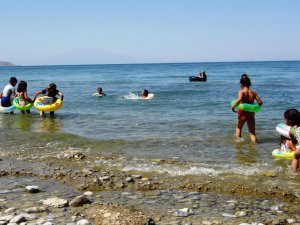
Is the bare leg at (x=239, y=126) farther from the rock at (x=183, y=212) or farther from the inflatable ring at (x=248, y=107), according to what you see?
the rock at (x=183, y=212)

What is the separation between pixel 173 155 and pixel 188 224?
4.13 m

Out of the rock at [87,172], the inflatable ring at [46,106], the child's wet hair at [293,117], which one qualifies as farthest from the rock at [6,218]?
the inflatable ring at [46,106]

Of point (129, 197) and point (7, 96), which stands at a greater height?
point (7, 96)

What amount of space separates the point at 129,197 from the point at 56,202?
1013 mm

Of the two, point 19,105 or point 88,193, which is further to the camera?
point 19,105

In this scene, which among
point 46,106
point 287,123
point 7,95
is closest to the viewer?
point 287,123

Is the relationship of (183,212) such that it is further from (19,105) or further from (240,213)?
(19,105)

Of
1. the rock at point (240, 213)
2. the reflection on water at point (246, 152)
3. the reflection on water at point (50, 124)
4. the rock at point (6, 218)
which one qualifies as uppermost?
the rock at point (6, 218)

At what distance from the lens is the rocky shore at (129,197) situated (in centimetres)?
461

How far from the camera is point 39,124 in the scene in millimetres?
13195


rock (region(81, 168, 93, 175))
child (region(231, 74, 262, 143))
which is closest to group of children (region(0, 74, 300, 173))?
child (region(231, 74, 262, 143))

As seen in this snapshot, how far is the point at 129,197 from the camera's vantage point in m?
5.45

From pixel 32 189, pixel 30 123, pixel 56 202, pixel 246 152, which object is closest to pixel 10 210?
pixel 56 202

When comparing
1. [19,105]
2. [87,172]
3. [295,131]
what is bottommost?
[87,172]
